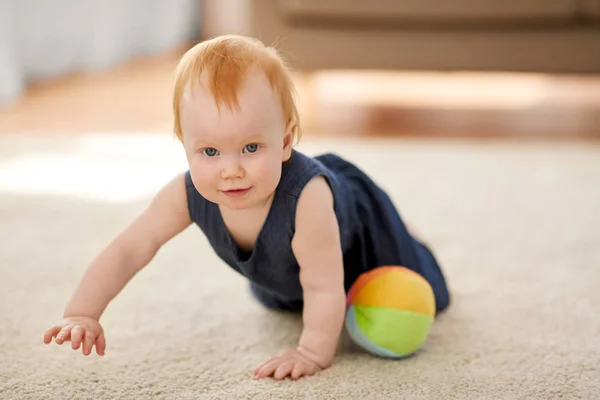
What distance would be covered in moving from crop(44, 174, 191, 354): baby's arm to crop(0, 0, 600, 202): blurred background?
729mm

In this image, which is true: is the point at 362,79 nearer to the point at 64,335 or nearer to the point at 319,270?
the point at 319,270

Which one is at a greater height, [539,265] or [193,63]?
[193,63]

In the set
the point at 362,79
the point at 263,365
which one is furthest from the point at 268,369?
the point at 362,79

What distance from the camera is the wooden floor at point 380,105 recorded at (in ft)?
7.50

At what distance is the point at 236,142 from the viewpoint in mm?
771

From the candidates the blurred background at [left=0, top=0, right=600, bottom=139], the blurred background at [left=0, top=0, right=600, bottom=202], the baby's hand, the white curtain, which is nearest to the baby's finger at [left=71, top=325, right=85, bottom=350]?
the baby's hand

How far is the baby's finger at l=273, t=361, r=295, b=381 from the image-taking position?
84 centimetres

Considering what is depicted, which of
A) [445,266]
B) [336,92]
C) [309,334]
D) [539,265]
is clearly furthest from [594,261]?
[336,92]

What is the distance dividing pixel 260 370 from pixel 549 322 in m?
0.41

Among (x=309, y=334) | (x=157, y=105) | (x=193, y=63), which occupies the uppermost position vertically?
(x=193, y=63)

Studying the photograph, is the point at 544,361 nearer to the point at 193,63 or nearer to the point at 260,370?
the point at 260,370

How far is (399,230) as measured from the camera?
1.04 meters

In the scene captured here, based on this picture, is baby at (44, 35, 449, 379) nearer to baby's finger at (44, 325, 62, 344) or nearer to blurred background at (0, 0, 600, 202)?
baby's finger at (44, 325, 62, 344)

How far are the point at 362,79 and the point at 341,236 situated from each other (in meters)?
2.31
